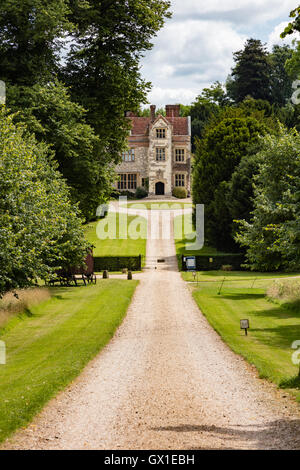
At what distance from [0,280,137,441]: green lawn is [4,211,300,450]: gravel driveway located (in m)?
0.37

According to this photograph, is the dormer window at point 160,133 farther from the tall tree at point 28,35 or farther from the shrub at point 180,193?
the tall tree at point 28,35

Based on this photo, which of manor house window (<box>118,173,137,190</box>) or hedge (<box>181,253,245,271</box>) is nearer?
hedge (<box>181,253,245,271</box>)

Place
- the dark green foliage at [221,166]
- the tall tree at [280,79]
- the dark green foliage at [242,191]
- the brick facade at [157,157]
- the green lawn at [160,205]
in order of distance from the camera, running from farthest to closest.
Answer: the tall tree at [280,79] → the brick facade at [157,157] → the green lawn at [160,205] → the dark green foliage at [221,166] → the dark green foliage at [242,191]

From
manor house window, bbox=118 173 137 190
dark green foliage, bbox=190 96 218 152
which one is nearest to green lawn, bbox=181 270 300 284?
manor house window, bbox=118 173 137 190

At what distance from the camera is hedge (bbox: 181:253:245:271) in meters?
49.1

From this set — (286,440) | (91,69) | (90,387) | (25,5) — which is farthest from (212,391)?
(91,69)

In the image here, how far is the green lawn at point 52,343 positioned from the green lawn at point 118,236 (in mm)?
20479

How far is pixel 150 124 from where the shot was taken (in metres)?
93.1

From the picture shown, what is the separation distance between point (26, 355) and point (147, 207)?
211ft

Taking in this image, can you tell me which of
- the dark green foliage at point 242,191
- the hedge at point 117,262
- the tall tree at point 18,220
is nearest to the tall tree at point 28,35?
the tall tree at point 18,220

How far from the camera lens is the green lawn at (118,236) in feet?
183

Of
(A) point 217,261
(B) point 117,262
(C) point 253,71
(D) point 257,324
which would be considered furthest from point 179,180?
(D) point 257,324

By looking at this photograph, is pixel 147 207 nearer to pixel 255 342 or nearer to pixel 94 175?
pixel 94 175

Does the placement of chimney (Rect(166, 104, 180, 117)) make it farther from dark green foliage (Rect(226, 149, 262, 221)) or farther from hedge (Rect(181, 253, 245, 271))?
hedge (Rect(181, 253, 245, 271))
